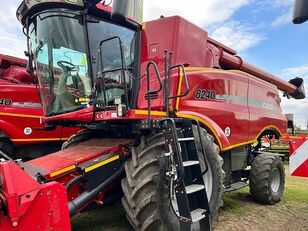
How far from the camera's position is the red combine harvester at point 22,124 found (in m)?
7.24

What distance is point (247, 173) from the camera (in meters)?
6.02

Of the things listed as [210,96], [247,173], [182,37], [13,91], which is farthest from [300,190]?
[13,91]

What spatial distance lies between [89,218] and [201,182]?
1.79 meters

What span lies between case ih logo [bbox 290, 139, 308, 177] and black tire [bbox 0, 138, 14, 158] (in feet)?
18.0

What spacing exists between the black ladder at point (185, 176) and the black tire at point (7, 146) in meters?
4.71

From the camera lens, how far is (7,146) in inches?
289

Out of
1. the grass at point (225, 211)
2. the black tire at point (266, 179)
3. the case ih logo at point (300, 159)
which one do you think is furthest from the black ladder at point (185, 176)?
the black tire at point (266, 179)

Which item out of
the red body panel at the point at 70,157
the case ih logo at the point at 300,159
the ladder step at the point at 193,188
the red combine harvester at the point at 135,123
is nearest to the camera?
the red combine harvester at the point at 135,123

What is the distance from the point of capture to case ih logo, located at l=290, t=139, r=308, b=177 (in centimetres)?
481

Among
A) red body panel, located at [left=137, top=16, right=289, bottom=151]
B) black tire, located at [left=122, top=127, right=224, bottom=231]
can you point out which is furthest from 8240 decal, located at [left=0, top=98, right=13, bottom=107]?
black tire, located at [left=122, top=127, right=224, bottom=231]

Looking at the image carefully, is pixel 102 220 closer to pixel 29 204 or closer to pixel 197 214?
pixel 197 214

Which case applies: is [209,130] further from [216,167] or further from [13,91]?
[13,91]

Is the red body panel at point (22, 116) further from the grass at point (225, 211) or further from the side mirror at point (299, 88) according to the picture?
the side mirror at point (299, 88)

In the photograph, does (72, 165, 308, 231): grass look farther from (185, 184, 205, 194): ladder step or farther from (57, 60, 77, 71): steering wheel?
(57, 60, 77, 71): steering wheel
